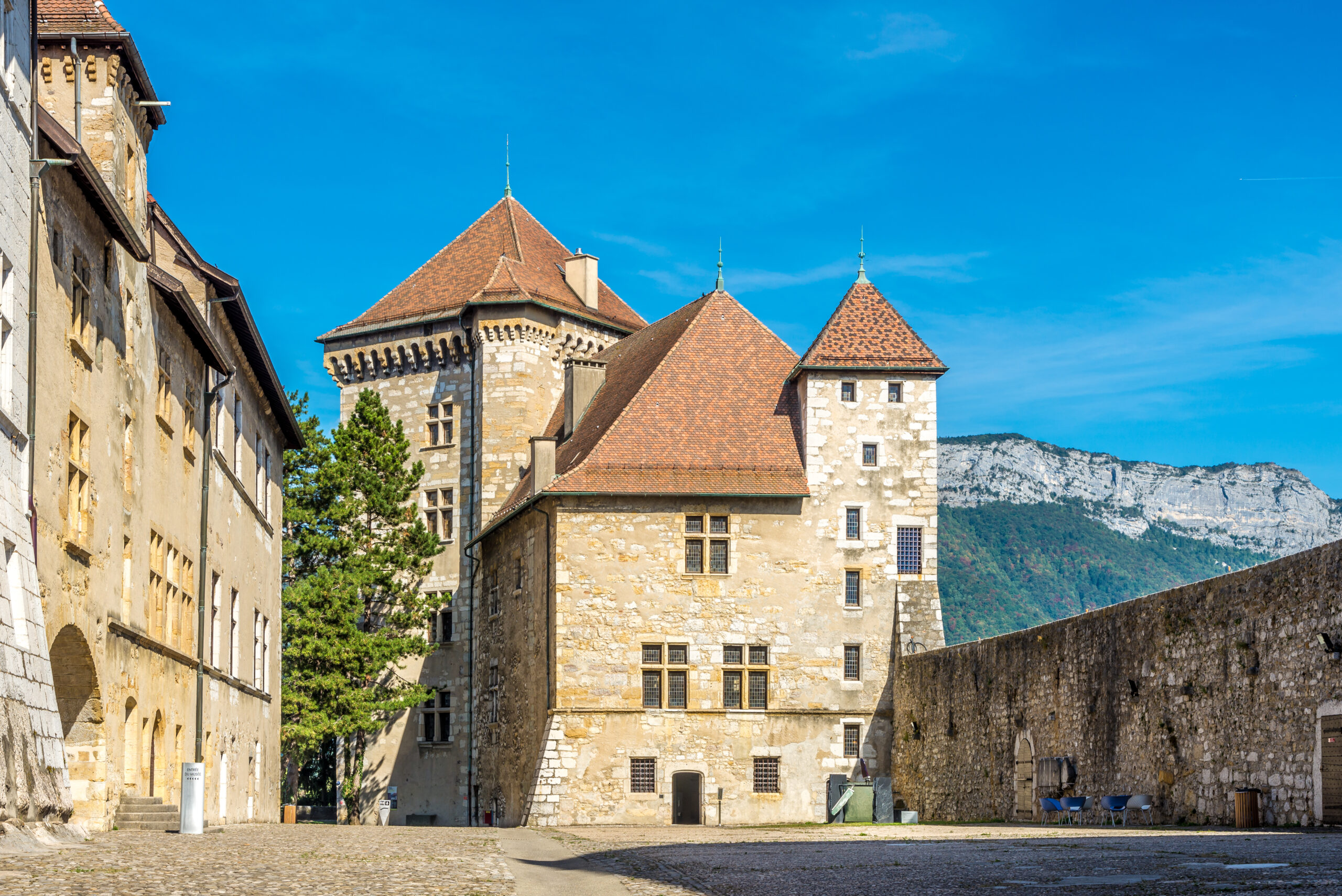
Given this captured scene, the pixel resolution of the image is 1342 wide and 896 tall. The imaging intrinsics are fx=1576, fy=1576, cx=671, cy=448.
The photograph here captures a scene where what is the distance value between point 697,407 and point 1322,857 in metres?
28.8

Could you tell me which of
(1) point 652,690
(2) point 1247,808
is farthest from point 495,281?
(2) point 1247,808

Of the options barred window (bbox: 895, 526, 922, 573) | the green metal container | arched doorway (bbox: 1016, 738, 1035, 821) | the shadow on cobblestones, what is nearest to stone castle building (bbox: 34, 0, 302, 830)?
the shadow on cobblestones

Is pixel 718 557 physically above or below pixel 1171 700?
above

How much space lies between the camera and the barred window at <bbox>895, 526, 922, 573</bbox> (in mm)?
38719

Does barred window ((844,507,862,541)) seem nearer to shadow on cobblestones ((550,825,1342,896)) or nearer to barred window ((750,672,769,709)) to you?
barred window ((750,672,769,709))

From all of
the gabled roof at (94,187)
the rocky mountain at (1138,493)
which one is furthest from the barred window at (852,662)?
the rocky mountain at (1138,493)

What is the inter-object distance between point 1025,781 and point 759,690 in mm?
9817

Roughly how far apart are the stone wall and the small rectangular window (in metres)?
4.75

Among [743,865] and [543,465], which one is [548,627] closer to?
[543,465]

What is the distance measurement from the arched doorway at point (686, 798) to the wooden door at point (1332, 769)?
19844mm

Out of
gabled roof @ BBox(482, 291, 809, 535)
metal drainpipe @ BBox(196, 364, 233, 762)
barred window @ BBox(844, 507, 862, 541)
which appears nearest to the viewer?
metal drainpipe @ BBox(196, 364, 233, 762)

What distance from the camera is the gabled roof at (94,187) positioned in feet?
57.2

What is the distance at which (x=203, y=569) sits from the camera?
87.4 ft

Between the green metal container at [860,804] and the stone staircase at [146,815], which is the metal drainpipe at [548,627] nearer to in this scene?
the green metal container at [860,804]
